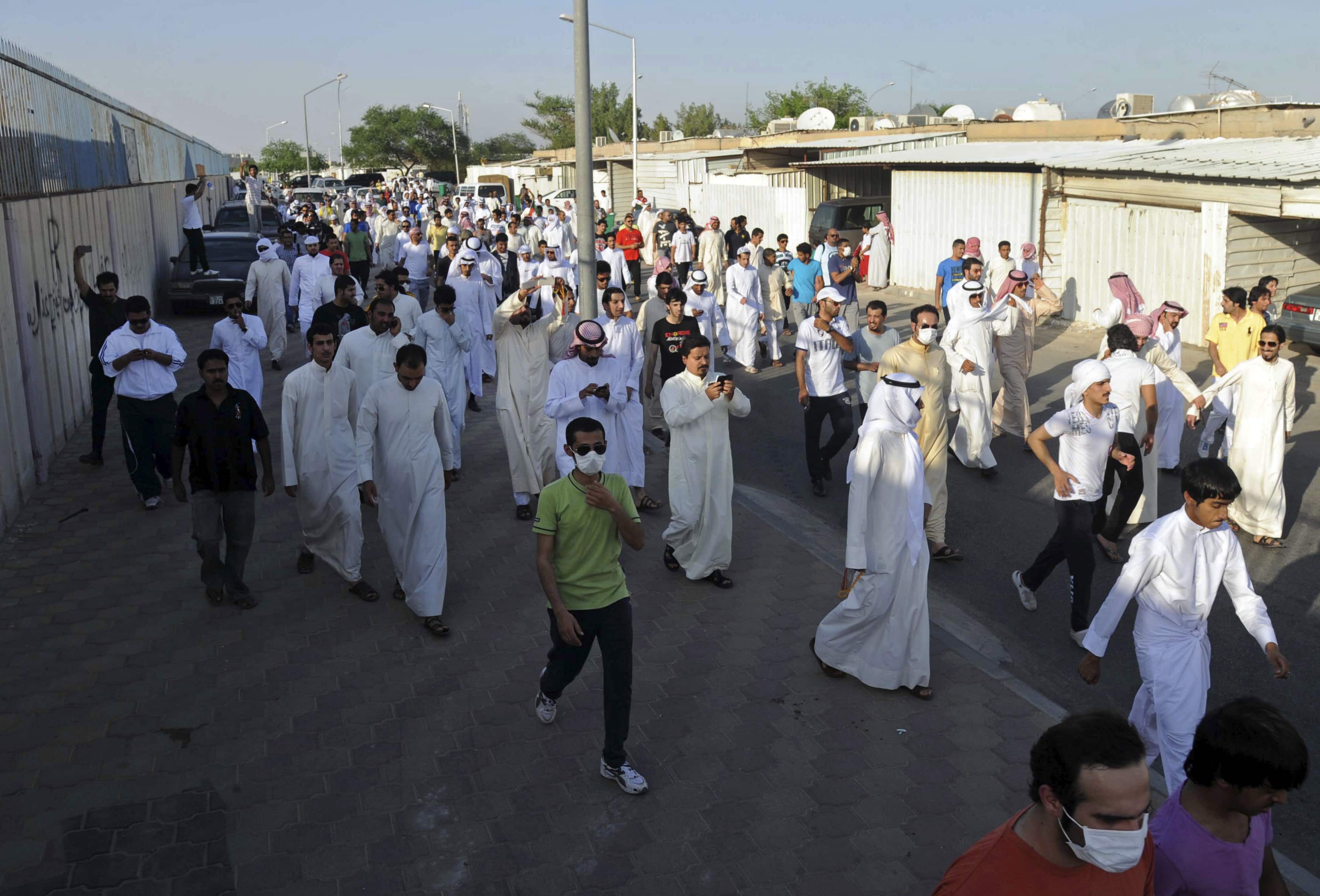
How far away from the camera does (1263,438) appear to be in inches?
330

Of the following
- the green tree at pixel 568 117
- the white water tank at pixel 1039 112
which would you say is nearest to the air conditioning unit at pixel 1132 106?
the white water tank at pixel 1039 112

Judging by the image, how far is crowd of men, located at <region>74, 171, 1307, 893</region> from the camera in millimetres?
2768

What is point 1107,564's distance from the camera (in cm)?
798

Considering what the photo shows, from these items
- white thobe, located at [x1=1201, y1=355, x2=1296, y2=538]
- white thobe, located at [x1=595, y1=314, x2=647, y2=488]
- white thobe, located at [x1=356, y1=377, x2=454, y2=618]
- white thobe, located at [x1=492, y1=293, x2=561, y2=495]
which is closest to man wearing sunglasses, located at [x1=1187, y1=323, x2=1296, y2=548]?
white thobe, located at [x1=1201, y1=355, x2=1296, y2=538]

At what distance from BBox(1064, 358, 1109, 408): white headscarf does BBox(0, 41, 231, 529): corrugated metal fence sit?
8.00 m

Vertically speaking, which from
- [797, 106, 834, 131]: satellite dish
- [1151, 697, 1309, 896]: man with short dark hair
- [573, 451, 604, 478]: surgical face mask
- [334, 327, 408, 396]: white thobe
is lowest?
[1151, 697, 1309, 896]: man with short dark hair

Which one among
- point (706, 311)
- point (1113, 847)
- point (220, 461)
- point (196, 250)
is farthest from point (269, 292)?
point (1113, 847)

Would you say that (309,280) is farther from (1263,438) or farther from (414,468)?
(1263,438)

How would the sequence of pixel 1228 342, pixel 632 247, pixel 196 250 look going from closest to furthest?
pixel 1228 342, pixel 196 250, pixel 632 247

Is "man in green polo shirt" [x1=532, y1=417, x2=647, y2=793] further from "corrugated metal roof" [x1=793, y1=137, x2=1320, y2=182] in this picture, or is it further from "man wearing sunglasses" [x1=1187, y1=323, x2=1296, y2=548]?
"corrugated metal roof" [x1=793, y1=137, x2=1320, y2=182]

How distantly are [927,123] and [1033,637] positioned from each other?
106ft

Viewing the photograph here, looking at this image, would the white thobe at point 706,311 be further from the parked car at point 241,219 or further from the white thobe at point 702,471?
the parked car at point 241,219

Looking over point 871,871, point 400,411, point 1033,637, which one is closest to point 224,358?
point 400,411

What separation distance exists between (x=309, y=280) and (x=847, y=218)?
1353 cm
